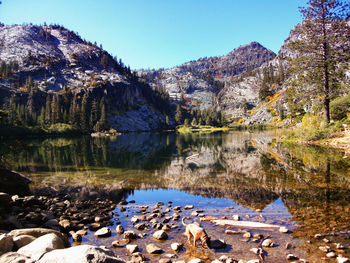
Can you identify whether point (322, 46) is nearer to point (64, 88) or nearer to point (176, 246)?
point (176, 246)

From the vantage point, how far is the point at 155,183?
19.3 m

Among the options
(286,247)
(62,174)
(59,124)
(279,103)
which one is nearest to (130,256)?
(286,247)

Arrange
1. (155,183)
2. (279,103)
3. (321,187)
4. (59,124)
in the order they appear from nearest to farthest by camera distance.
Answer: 1. (321,187)
2. (155,183)
3. (59,124)
4. (279,103)

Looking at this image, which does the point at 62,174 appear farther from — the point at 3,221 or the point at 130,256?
the point at 130,256

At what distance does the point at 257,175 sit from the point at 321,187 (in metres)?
5.77

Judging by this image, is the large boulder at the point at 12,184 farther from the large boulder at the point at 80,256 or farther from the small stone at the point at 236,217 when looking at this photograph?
the small stone at the point at 236,217

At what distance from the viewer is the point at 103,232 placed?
957 cm

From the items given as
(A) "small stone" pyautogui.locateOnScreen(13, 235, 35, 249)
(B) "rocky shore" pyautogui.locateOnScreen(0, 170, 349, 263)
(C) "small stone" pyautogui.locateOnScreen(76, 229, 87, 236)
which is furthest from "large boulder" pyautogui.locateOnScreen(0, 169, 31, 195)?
(A) "small stone" pyautogui.locateOnScreen(13, 235, 35, 249)

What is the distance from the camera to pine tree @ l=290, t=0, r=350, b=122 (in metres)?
36.1

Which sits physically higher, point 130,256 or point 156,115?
point 156,115

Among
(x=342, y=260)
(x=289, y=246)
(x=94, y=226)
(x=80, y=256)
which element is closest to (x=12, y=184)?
(x=94, y=226)

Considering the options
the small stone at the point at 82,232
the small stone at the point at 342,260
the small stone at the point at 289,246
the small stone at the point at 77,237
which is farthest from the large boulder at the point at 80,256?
the small stone at the point at 342,260

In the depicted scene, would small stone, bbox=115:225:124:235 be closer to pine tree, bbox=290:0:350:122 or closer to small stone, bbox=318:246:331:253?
small stone, bbox=318:246:331:253

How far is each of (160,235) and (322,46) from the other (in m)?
44.0
